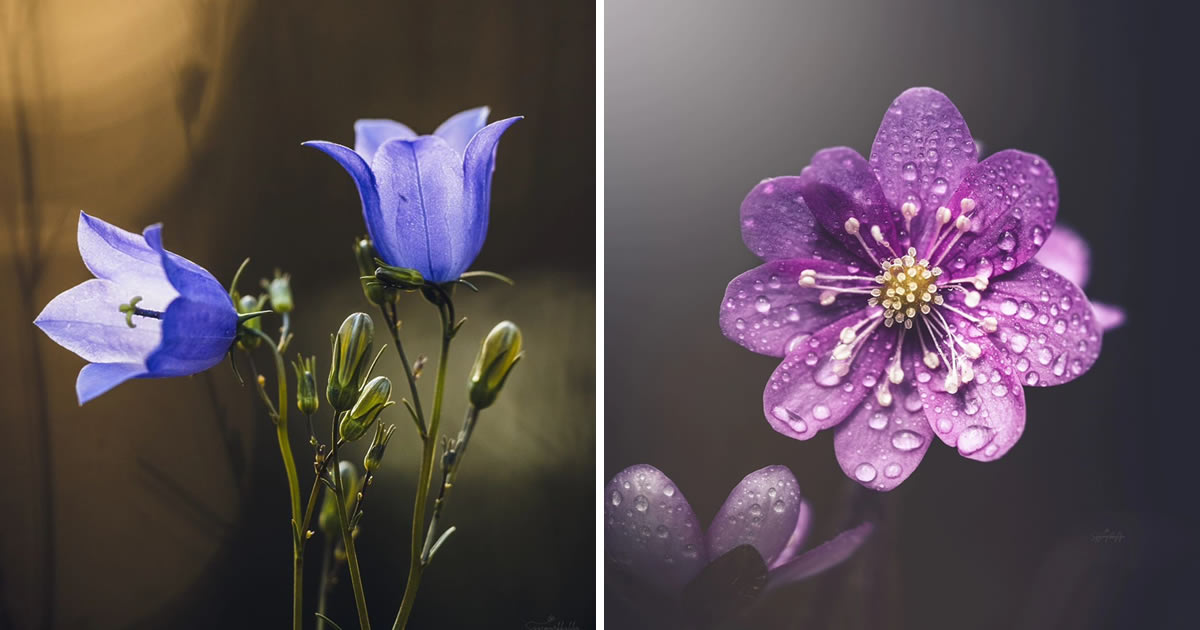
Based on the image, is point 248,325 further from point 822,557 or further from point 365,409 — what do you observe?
point 822,557

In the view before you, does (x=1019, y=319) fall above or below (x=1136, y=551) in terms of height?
above

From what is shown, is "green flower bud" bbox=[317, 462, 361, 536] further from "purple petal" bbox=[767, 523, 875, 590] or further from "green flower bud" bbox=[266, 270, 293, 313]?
"purple petal" bbox=[767, 523, 875, 590]

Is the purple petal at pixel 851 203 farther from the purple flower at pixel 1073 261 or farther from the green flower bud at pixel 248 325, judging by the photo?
the green flower bud at pixel 248 325

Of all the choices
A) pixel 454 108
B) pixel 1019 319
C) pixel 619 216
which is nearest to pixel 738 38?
pixel 619 216

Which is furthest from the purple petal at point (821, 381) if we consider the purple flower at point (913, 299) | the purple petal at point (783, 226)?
the purple petal at point (783, 226)

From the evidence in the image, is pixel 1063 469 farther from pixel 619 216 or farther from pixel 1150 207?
pixel 619 216
